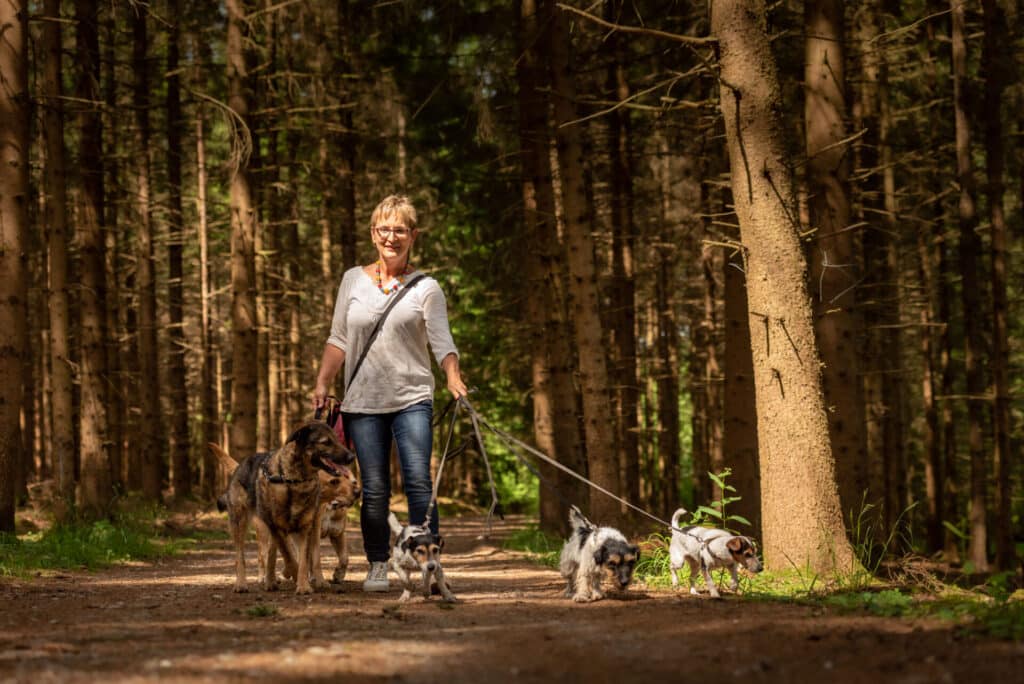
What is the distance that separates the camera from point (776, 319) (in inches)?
325

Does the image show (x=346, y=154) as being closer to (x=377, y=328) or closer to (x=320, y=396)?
(x=320, y=396)

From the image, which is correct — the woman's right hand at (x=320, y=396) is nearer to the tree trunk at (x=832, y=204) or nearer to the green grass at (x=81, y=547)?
the green grass at (x=81, y=547)

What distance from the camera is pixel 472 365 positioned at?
25.0 meters

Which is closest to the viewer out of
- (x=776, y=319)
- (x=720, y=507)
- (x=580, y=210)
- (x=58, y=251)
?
(x=776, y=319)

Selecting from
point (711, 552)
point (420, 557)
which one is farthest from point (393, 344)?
point (711, 552)

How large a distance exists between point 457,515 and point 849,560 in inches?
943

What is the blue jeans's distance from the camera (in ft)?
25.1

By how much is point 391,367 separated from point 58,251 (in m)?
10.4

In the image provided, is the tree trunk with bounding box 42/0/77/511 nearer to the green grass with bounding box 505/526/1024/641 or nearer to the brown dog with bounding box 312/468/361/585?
the brown dog with bounding box 312/468/361/585

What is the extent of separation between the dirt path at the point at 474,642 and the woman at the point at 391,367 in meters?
0.88

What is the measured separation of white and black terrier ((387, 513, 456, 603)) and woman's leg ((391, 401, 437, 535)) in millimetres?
189

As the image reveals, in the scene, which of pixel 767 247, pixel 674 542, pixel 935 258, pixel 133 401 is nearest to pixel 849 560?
pixel 674 542

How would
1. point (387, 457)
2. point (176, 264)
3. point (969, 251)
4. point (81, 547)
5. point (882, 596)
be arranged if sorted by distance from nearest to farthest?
1. point (882, 596)
2. point (387, 457)
3. point (81, 547)
4. point (969, 251)
5. point (176, 264)

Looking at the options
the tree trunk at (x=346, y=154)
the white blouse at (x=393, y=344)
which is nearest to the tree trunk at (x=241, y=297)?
the tree trunk at (x=346, y=154)
